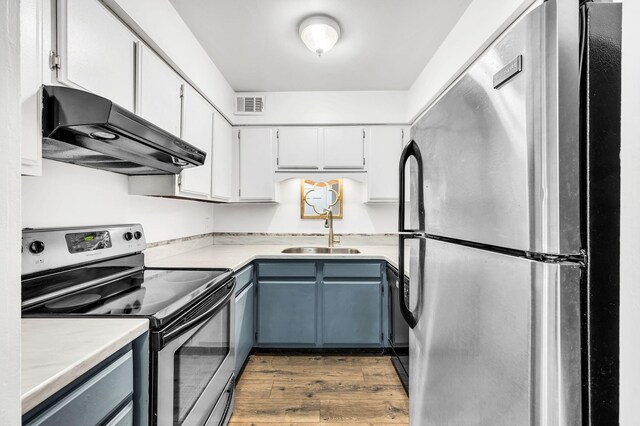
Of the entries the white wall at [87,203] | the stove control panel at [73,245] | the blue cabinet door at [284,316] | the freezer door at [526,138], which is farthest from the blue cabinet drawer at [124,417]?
the blue cabinet door at [284,316]

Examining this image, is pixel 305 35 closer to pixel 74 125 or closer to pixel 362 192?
pixel 74 125

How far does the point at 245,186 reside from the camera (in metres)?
3.06

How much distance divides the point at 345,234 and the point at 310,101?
53.2 inches

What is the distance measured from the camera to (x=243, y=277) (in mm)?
2301

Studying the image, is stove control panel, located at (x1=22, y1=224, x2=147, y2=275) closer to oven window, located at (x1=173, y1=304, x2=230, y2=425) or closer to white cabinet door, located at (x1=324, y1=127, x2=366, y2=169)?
oven window, located at (x1=173, y1=304, x2=230, y2=425)

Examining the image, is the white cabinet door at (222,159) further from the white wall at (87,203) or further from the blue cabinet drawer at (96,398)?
the blue cabinet drawer at (96,398)

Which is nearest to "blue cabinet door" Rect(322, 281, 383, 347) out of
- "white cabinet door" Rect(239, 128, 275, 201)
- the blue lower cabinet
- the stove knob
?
the blue lower cabinet

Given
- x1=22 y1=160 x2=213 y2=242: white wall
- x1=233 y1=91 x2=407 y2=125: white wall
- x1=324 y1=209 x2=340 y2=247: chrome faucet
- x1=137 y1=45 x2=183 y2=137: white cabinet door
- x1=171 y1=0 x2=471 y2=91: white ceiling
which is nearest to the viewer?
x1=22 y1=160 x2=213 y2=242: white wall

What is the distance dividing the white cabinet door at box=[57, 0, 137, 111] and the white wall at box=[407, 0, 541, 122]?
1.71 m

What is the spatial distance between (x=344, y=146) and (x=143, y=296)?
2199mm

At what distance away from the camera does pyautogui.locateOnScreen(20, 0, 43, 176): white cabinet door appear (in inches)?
35.9

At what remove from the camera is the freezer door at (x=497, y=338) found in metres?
0.57

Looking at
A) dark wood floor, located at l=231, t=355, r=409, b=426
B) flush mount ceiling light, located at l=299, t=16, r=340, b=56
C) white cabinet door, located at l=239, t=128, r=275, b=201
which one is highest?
flush mount ceiling light, located at l=299, t=16, r=340, b=56

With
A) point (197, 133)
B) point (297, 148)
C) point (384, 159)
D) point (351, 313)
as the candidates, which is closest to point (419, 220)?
point (351, 313)
